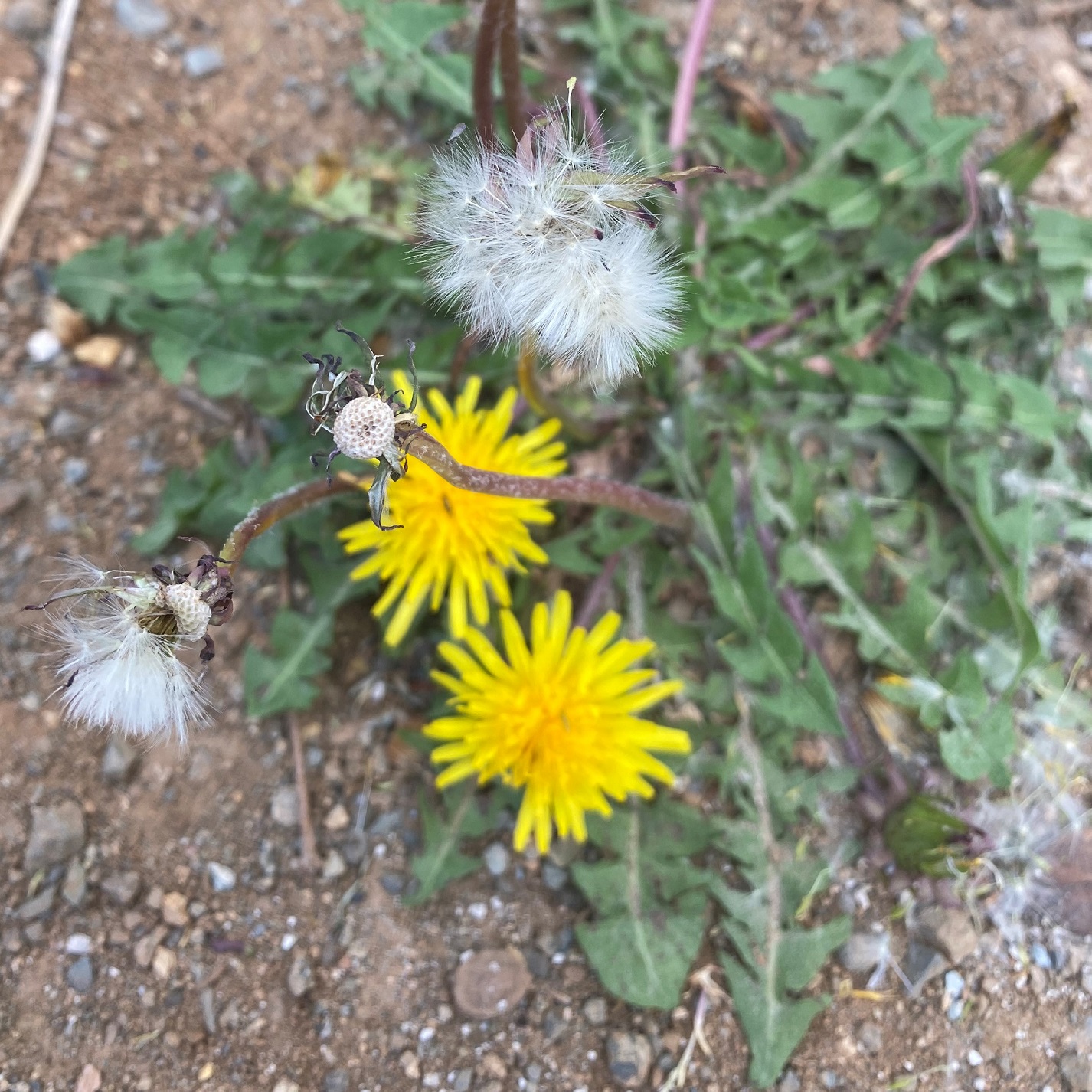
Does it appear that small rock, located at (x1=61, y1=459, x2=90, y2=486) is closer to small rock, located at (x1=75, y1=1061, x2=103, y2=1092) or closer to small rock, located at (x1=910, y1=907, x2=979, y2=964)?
small rock, located at (x1=75, y1=1061, x2=103, y2=1092)

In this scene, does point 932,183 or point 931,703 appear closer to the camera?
point 931,703

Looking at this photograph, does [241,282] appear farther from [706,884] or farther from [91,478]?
[706,884]

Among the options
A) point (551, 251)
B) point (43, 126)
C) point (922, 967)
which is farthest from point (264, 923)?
point (43, 126)

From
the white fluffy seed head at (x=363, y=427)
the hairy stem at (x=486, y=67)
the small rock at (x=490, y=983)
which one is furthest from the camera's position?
the small rock at (x=490, y=983)

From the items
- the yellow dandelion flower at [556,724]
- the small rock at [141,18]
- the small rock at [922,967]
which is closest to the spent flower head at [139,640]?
the yellow dandelion flower at [556,724]

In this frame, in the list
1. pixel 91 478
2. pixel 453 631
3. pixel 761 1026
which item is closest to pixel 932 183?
pixel 453 631

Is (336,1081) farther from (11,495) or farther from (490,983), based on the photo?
(11,495)

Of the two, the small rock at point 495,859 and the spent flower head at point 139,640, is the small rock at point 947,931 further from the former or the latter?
the spent flower head at point 139,640
